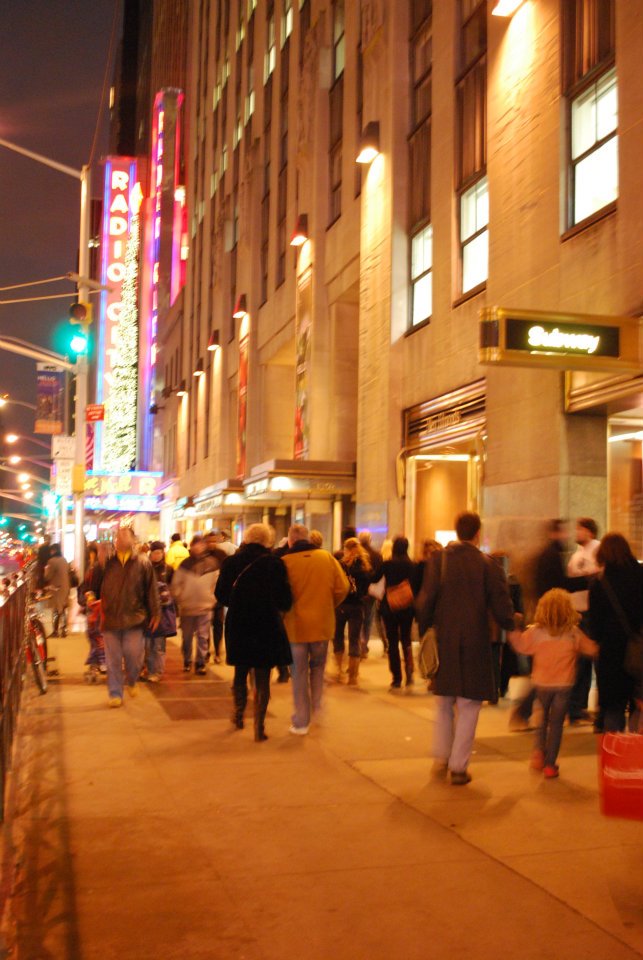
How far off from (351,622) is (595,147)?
20.8 feet

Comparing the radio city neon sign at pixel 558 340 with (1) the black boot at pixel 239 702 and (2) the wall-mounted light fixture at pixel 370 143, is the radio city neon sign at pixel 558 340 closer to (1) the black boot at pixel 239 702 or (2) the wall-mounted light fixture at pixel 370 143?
(1) the black boot at pixel 239 702

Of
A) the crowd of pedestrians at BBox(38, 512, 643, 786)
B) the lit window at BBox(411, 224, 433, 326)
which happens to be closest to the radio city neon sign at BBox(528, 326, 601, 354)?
the crowd of pedestrians at BBox(38, 512, 643, 786)

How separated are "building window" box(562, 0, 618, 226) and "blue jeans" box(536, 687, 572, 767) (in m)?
6.35

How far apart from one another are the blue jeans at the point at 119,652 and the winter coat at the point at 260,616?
71.8 inches

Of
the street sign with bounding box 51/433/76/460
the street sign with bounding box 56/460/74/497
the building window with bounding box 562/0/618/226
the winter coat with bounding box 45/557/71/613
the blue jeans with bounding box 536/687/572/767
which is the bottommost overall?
the blue jeans with bounding box 536/687/572/767

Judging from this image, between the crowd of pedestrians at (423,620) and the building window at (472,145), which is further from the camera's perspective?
the building window at (472,145)

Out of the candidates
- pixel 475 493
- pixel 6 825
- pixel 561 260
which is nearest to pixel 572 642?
pixel 6 825

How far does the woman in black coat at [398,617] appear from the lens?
12180 millimetres

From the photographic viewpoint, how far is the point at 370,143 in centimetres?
1948

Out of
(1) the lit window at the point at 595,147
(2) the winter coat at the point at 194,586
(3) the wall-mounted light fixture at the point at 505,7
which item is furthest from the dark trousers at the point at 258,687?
(3) the wall-mounted light fixture at the point at 505,7

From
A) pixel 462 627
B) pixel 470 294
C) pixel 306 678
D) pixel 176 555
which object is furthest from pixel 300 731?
pixel 176 555

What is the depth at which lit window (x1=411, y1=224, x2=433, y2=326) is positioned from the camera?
17844 mm

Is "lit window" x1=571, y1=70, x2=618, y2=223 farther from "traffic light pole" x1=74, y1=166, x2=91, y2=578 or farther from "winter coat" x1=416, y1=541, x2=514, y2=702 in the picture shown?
"traffic light pole" x1=74, y1=166, x2=91, y2=578

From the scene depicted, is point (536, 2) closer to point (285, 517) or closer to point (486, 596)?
point (486, 596)
